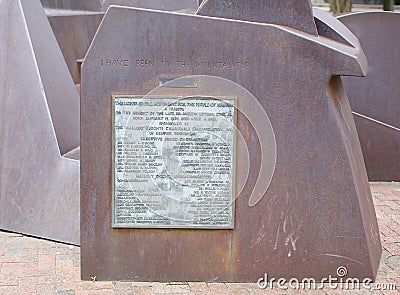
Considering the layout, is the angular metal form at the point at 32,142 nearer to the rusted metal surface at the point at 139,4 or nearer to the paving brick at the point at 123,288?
the paving brick at the point at 123,288

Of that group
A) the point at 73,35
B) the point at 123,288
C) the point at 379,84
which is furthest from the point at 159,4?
the point at 123,288

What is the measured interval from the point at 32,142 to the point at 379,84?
3.71 meters

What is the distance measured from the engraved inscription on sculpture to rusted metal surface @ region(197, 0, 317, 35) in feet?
1.82

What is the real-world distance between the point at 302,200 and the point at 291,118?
507mm

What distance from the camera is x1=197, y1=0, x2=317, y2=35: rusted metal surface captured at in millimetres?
4660

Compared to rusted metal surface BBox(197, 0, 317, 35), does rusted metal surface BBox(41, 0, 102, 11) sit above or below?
above

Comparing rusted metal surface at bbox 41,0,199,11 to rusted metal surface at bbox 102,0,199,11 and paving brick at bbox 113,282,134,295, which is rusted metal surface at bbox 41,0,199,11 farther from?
paving brick at bbox 113,282,134,295

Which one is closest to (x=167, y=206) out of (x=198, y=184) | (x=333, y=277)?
(x=198, y=184)

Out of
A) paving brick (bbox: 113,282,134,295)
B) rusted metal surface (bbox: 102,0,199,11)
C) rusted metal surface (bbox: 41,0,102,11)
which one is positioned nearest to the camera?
paving brick (bbox: 113,282,134,295)

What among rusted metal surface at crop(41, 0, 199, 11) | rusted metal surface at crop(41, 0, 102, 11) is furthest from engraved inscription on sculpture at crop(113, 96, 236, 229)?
rusted metal surface at crop(41, 0, 199, 11)

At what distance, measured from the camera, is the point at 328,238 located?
15.4 feet

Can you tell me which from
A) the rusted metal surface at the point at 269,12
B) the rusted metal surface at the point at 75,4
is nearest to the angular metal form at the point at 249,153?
the rusted metal surface at the point at 269,12

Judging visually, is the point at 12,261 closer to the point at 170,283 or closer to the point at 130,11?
the point at 170,283

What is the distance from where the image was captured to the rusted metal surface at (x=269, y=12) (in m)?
4.66
